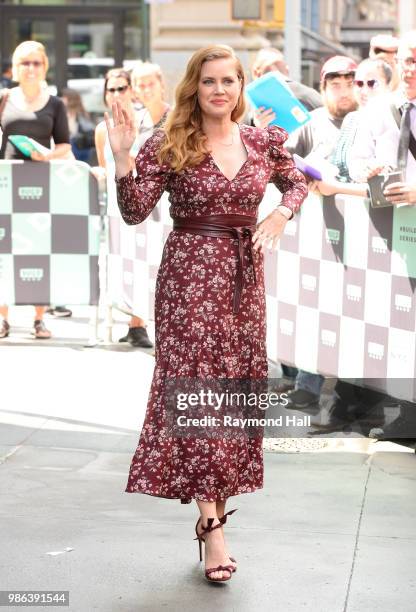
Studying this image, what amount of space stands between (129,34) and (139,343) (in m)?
13.6

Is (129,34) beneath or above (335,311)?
above

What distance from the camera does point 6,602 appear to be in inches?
169

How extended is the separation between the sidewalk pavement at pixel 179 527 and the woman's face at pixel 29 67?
3.15m

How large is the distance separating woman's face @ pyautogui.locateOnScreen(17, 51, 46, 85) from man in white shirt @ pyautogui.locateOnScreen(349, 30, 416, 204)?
11.5 ft

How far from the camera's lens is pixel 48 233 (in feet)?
29.9

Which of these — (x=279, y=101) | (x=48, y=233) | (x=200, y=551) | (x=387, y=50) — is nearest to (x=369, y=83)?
(x=279, y=101)

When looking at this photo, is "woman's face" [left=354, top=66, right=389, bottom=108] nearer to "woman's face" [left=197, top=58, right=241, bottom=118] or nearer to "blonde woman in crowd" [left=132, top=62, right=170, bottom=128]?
"blonde woman in crowd" [left=132, top=62, right=170, bottom=128]

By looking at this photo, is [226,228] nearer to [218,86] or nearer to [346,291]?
[218,86]

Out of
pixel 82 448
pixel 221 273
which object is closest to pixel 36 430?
pixel 82 448

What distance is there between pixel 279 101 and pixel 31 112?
2.86 meters

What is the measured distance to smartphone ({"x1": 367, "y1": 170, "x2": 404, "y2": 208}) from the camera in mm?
6066

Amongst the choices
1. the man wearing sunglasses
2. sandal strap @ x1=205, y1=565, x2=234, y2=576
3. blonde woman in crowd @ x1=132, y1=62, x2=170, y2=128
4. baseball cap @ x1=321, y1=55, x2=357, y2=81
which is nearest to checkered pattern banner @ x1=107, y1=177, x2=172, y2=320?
blonde woman in crowd @ x1=132, y1=62, x2=170, y2=128

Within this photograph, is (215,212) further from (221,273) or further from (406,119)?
(406,119)

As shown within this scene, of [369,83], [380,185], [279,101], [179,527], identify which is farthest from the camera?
[369,83]
